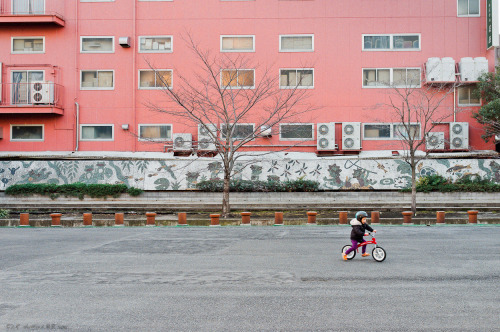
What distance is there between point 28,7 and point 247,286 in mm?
27882

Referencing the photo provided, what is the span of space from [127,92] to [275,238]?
1803cm

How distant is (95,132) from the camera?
29.5m

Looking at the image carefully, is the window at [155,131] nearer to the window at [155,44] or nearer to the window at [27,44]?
the window at [155,44]

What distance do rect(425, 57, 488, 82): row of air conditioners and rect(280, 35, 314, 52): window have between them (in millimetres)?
6866

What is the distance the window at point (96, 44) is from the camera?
2955cm

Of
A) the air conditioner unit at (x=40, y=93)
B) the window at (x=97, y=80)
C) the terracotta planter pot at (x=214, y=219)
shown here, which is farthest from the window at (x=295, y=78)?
the air conditioner unit at (x=40, y=93)

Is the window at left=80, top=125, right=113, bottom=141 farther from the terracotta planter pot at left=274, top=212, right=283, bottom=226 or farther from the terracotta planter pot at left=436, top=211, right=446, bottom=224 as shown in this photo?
the terracotta planter pot at left=436, top=211, right=446, bottom=224

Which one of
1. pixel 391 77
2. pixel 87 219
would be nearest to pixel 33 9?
pixel 87 219

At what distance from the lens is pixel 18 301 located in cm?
705

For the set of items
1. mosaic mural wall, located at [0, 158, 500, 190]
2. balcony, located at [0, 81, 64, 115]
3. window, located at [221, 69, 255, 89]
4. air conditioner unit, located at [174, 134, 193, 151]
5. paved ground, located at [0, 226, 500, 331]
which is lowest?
paved ground, located at [0, 226, 500, 331]

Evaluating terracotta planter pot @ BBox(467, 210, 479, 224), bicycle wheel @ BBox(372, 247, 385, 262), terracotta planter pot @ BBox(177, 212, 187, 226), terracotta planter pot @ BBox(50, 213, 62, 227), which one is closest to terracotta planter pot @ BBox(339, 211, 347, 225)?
terracotta planter pot @ BBox(467, 210, 479, 224)

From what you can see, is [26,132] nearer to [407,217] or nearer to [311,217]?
[311,217]

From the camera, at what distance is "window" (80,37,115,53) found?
2955cm

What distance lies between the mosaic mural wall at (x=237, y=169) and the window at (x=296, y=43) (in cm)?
663
